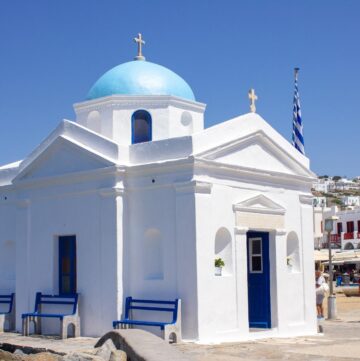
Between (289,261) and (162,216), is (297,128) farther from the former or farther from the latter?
(162,216)

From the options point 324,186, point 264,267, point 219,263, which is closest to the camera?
point 219,263

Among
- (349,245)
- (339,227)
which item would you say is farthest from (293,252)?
(339,227)

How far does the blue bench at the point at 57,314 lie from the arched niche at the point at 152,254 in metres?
1.83

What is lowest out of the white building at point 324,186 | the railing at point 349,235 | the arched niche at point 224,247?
the arched niche at point 224,247

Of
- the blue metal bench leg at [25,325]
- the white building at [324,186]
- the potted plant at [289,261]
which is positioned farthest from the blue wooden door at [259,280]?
the white building at [324,186]

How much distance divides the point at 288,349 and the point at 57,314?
5494 millimetres

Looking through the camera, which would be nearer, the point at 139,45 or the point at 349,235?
the point at 139,45

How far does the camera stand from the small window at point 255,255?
16141 mm

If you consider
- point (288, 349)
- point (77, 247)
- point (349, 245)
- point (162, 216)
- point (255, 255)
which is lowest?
point (288, 349)

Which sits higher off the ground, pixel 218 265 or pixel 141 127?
pixel 141 127

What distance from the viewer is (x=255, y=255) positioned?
16.2 meters

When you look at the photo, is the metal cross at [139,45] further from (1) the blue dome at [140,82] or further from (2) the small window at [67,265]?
(2) the small window at [67,265]

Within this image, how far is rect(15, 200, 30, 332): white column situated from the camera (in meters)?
16.7

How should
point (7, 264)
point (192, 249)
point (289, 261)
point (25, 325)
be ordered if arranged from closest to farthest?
point (192, 249) < point (25, 325) < point (289, 261) < point (7, 264)
